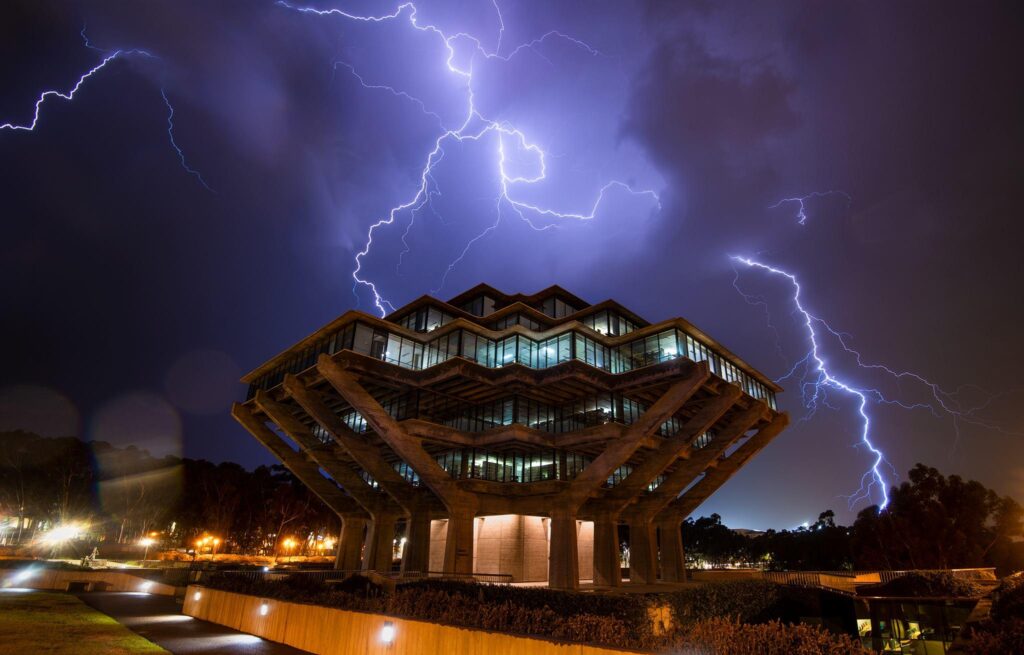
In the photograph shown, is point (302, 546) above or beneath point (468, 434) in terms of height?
beneath

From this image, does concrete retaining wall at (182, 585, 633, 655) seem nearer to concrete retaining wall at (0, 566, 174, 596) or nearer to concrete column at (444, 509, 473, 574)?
concrete retaining wall at (0, 566, 174, 596)

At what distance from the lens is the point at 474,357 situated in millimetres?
37375

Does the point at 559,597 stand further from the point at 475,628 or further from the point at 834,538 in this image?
the point at 834,538

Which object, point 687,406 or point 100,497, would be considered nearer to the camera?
point 687,406

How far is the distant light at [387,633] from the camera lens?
10867mm

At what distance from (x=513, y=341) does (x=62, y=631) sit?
27.6 m

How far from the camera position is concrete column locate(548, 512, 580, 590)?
111 feet

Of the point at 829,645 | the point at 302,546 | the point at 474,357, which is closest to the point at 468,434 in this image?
the point at 474,357

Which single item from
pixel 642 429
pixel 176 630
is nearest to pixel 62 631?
pixel 176 630

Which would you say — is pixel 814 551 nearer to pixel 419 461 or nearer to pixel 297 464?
pixel 419 461

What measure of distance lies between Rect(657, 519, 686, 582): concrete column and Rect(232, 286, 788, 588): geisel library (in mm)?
169

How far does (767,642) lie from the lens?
7344mm

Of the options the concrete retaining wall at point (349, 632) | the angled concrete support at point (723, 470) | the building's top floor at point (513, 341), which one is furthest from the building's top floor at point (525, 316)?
the concrete retaining wall at point (349, 632)

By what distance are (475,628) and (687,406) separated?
35562 mm
